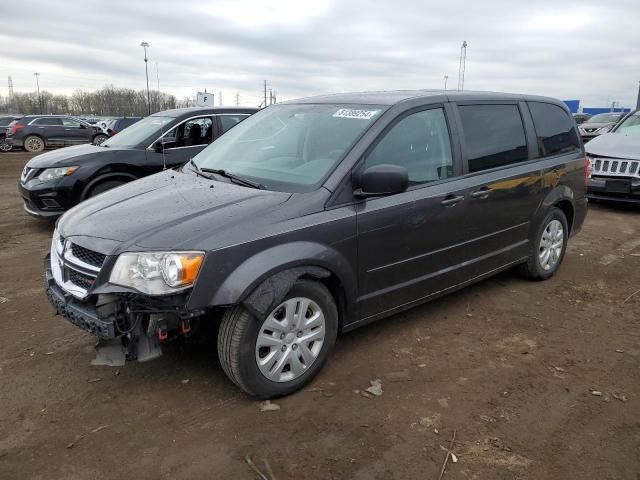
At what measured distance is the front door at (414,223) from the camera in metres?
3.48

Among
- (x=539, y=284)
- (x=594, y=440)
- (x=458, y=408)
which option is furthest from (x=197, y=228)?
(x=539, y=284)

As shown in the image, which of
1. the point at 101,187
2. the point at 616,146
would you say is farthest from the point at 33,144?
the point at 616,146

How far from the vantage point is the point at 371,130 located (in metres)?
3.54

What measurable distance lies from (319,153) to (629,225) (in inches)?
259

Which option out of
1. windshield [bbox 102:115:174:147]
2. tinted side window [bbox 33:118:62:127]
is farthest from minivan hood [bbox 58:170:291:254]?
tinted side window [bbox 33:118:62:127]

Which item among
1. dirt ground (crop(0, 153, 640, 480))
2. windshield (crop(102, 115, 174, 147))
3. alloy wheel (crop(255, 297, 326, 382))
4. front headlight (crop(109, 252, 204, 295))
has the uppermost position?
windshield (crop(102, 115, 174, 147))

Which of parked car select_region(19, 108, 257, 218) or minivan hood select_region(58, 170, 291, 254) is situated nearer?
minivan hood select_region(58, 170, 291, 254)

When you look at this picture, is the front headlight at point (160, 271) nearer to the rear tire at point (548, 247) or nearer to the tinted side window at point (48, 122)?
the rear tire at point (548, 247)

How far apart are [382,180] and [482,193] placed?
1.34 meters

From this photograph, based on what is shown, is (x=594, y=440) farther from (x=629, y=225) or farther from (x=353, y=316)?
(x=629, y=225)

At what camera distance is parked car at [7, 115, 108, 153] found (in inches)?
866

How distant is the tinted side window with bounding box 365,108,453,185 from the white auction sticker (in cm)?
19

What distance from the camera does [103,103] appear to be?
7506 centimetres

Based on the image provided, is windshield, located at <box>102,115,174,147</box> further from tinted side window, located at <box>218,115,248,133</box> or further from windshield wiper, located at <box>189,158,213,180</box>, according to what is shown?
windshield wiper, located at <box>189,158,213,180</box>
